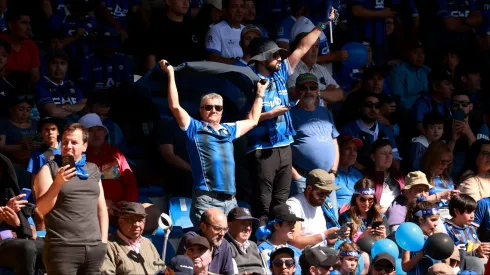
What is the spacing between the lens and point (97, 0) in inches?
577

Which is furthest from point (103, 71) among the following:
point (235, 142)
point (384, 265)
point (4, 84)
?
point (384, 265)

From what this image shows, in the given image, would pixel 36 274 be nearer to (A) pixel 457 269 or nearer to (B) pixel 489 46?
(A) pixel 457 269

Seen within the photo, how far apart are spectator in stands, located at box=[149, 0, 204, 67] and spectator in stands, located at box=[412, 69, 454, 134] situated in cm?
303

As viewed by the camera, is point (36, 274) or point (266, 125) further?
point (266, 125)

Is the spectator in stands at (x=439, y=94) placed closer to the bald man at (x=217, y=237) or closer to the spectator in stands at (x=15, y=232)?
the bald man at (x=217, y=237)

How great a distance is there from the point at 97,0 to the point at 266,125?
329 cm

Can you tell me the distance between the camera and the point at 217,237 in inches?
423

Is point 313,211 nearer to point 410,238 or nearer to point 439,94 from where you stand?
point 410,238

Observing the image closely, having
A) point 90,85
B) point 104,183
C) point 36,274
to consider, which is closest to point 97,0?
point 90,85

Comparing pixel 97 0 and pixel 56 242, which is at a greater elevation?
pixel 97 0

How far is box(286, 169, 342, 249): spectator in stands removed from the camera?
12.0 m

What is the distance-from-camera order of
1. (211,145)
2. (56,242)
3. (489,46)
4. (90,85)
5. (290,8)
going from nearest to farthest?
(56,242) < (211,145) < (90,85) < (290,8) < (489,46)

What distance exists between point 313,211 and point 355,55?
10.6ft

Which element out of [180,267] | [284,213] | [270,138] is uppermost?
[270,138]
